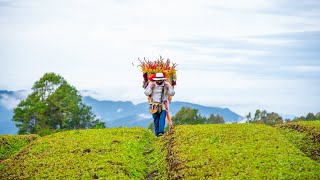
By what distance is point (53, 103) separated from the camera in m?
97.7

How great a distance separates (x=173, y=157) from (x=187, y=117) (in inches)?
3975

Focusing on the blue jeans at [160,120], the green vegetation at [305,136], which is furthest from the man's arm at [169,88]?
the green vegetation at [305,136]

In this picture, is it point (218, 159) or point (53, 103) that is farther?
point (53, 103)

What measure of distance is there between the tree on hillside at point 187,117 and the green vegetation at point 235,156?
307 ft

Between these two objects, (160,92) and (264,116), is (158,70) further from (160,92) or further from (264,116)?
(264,116)

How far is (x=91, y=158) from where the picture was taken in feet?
80.6

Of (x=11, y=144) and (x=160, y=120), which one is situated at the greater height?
(x=160, y=120)

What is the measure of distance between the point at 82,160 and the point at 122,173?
3054 millimetres

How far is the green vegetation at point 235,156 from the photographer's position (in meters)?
20.5

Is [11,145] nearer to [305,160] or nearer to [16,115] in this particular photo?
[305,160]

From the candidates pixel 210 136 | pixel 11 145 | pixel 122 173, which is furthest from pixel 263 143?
pixel 11 145

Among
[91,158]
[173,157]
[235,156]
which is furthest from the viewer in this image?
[91,158]

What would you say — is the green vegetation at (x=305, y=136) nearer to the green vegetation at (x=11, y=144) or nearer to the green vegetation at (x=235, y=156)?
the green vegetation at (x=235, y=156)

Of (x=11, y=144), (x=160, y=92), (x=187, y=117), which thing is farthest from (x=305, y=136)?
(x=187, y=117)
